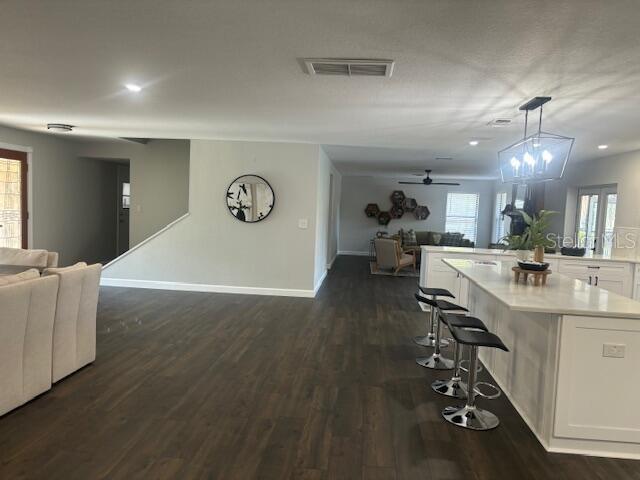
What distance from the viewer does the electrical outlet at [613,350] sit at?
104 inches

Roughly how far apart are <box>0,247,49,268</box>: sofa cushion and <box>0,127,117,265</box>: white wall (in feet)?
9.59

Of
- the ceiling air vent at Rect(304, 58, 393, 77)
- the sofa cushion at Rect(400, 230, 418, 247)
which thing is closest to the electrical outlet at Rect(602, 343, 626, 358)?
the ceiling air vent at Rect(304, 58, 393, 77)

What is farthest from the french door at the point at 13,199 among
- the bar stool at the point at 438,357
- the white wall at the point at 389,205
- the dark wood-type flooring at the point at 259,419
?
the white wall at the point at 389,205

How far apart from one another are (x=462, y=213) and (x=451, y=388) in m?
10.6

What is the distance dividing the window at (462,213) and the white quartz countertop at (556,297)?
970 centimetres

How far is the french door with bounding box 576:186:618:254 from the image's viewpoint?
23.2 feet

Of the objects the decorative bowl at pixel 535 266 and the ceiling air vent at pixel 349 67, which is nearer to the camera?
the ceiling air vent at pixel 349 67

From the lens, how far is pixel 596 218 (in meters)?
7.51

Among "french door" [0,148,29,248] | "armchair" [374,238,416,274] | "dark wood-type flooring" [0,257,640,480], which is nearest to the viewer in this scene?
"dark wood-type flooring" [0,257,640,480]

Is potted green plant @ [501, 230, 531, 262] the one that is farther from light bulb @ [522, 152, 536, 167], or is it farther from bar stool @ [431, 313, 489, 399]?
bar stool @ [431, 313, 489, 399]

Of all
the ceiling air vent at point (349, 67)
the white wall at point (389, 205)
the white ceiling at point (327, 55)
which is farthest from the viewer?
the white wall at point (389, 205)

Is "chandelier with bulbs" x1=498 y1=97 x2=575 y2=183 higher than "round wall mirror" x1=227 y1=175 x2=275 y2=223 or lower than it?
higher

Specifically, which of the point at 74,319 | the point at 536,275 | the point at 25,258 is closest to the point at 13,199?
the point at 25,258

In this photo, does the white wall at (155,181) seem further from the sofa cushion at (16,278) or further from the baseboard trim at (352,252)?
the baseboard trim at (352,252)
